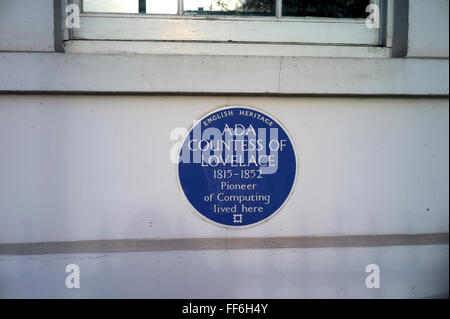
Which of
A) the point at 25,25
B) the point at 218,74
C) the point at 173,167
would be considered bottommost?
the point at 173,167

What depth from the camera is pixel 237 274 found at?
2.37 metres

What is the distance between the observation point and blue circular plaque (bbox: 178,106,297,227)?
2350 mm

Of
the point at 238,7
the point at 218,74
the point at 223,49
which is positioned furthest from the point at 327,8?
the point at 218,74

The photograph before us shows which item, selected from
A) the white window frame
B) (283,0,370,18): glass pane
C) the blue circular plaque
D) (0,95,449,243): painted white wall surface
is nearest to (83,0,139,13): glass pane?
the white window frame

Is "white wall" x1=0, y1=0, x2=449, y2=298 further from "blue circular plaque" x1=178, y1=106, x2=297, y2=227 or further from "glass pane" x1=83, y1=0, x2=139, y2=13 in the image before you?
"glass pane" x1=83, y1=0, x2=139, y2=13

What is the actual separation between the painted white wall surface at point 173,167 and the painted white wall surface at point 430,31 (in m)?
0.31

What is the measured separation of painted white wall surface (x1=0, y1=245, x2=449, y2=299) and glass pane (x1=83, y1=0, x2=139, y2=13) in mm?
1519

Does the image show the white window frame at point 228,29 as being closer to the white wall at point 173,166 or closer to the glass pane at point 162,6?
the glass pane at point 162,6

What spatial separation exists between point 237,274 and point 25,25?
6.36 ft

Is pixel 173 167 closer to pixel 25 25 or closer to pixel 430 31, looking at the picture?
pixel 25 25

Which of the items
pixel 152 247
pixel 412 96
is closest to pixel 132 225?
pixel 152 247

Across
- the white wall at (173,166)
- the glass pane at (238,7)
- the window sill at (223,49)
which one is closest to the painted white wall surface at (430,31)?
the white wall at (173,166)

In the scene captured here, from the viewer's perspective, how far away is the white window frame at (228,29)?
239 centimetres

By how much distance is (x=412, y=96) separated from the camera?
239cm
